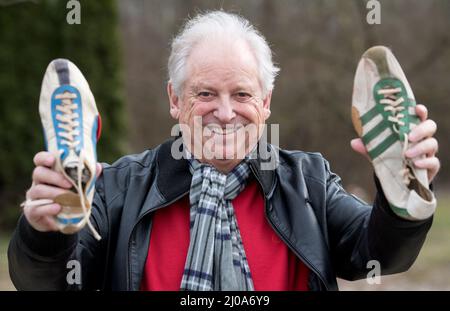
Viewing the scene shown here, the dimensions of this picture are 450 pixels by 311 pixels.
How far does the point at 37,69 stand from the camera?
9.49m

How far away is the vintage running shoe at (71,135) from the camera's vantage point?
1.93 meters

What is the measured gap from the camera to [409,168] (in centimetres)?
195

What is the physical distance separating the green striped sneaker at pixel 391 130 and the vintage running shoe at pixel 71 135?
2.76ft

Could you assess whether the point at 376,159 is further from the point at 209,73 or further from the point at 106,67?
the point at 106,67

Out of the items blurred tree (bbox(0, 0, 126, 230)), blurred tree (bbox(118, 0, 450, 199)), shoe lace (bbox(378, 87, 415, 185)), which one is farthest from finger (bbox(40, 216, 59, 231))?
blurred tree (bbox(118, 0, 450, 199))

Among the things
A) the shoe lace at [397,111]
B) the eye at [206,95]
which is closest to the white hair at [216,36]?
the eye at [206,95]

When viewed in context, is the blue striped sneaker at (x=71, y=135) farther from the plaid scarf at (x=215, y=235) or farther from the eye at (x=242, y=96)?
the eye at (x=242, y=96)

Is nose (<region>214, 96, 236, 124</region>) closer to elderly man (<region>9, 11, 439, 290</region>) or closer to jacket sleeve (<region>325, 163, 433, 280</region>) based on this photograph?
elderly man (<region>9, 11, 439, 290</region>)

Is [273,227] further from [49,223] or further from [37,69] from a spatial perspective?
[37,69]

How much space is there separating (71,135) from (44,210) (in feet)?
0.78

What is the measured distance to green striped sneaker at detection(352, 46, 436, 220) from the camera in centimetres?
194

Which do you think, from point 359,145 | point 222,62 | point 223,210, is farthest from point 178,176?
point 359,145
